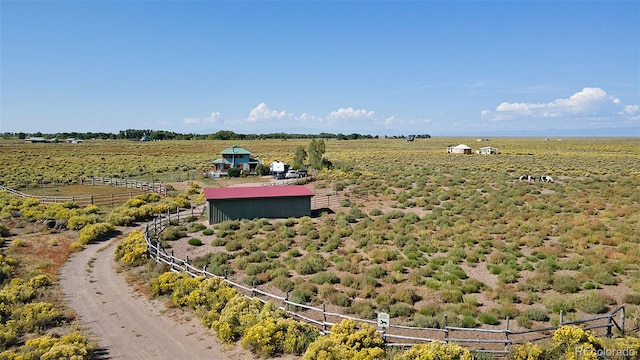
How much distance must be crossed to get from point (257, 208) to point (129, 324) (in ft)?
56.0

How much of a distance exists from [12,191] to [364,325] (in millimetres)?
44977

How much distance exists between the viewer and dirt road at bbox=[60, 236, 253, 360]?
12.6 m

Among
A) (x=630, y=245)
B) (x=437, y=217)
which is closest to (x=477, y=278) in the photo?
(x=630, y=245)

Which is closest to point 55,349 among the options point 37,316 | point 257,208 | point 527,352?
point 37,316

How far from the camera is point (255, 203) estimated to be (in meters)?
31.2

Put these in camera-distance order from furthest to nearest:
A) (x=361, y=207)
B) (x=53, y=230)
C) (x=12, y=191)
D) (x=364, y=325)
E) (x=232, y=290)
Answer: (x=12, y=191) → (x=361, y=207) → (x=53, y=230) → (x=232, y=290) → (x=364, y=325)

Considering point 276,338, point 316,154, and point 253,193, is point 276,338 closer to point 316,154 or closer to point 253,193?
point 253,193

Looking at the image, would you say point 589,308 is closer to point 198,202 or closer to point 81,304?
point 81,304

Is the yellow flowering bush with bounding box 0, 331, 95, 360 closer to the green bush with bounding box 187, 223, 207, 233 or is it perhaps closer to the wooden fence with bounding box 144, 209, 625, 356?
the wooden fence with bounding box 144, 209, 625, 356

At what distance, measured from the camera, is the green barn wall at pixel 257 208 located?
30023mm

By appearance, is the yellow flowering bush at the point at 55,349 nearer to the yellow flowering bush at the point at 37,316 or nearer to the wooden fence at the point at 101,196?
the yellow flowering bush at the point at 37,316

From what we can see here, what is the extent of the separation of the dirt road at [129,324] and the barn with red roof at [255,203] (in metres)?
10.2

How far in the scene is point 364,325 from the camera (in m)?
12.2

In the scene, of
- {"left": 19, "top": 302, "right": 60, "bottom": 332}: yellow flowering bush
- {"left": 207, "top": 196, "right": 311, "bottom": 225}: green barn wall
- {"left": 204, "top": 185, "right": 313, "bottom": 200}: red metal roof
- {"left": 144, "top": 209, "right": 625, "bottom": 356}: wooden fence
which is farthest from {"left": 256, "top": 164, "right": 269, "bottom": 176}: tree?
{"left": 19, "top": 302, "right": 60, "bottom": 332}: yellow flowering bush
